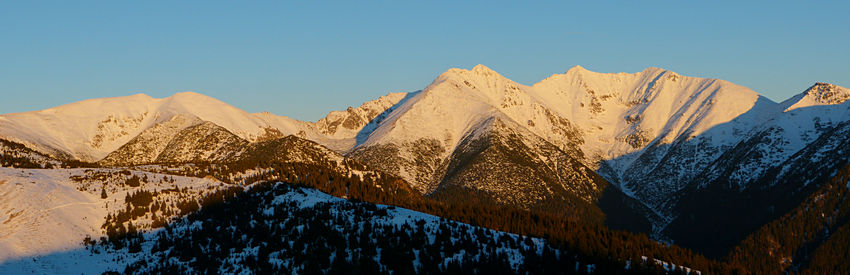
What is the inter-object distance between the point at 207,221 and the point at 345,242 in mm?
36878

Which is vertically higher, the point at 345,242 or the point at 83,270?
the point at 345,242

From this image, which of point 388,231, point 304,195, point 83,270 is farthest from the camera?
point 304,195

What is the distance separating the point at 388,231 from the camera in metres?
163

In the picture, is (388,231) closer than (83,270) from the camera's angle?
No

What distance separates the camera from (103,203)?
172 metres

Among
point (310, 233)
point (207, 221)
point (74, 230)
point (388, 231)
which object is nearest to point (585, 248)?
point (388, 231)

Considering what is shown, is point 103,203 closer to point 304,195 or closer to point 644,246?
point 304,195

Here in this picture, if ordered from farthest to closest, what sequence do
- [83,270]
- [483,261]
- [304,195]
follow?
1. [304,195]
2. [483,261]
3. [83,270]

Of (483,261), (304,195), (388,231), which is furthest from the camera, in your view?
(304,195)

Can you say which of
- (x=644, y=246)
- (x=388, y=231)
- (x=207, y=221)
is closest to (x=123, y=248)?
(x=207, y=221)

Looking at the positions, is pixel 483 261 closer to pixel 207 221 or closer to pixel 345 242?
pixel 345 242

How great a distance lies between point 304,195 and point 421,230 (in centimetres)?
3947

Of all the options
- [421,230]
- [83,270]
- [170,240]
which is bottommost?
[83,270]

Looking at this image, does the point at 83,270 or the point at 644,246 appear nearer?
the point at 83,270
